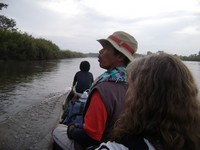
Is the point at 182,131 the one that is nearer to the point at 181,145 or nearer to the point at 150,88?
the point at 181,145

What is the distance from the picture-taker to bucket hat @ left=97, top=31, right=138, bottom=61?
2.92 metres

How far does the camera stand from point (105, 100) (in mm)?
2512

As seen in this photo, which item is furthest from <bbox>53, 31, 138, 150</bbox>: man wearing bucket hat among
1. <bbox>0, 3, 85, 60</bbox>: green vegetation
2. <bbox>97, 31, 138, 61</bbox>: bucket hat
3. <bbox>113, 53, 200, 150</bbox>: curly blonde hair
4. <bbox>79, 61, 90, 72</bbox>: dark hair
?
<bbox>0, 3, 85, 60</bbox>: green vegetation

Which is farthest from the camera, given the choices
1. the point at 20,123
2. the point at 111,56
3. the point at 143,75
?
the point at 20,123

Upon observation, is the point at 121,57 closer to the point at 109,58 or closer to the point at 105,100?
the point at 109,58

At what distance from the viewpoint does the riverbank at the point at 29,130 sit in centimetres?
627

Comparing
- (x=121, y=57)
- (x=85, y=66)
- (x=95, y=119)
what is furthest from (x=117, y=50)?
(x=85, y=66)

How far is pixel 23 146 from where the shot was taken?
6.17 metres

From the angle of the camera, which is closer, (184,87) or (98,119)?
(184,87)

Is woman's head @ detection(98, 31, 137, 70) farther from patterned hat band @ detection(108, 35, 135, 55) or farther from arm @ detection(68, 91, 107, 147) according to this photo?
arm @ detection(68, 91, 107, 147)

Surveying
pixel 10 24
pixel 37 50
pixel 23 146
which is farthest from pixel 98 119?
pixel 10 24

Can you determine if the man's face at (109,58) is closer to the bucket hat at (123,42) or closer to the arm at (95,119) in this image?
the bucket hat at (123,42)

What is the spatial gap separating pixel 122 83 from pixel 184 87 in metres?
1.15

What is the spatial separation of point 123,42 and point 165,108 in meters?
1.48
